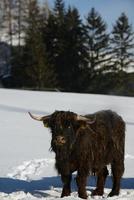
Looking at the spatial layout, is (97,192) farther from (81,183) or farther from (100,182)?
(81,183)

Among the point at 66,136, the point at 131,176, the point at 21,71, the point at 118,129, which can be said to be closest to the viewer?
the point at 66,136

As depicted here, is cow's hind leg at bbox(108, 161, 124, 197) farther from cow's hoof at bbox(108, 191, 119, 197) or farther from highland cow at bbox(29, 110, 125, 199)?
cow's hoof at bbox(108, 191, 119, 197)

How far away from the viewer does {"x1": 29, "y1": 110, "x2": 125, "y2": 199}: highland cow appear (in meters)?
10.5

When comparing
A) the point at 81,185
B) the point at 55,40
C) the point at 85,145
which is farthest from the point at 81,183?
the point at 55,40

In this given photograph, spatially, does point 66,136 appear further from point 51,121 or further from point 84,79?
point 84,79

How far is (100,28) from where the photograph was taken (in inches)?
2598

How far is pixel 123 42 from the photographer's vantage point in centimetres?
6788

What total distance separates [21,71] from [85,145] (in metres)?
47.8

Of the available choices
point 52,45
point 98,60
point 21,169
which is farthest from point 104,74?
point 21,169

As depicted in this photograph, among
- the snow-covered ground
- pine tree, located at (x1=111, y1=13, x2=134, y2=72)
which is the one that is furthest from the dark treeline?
the snow-covered ground

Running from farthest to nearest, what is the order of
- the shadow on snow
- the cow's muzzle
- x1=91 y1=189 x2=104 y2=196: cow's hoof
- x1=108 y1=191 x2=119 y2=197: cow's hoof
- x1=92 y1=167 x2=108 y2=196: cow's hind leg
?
the shadow on snow → x1=92 y1=167 x2=108 y2=196: cow's hind leg → x1=91 y1=189 x2=104 y2=196: cow's hoof → x1=108 y1=191 x2=119 y2=197: cow's hoof → the cow's muzzle

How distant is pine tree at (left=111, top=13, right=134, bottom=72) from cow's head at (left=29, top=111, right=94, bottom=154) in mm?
55200

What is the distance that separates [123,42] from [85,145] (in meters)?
57.9

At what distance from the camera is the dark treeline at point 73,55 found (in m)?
57.4
